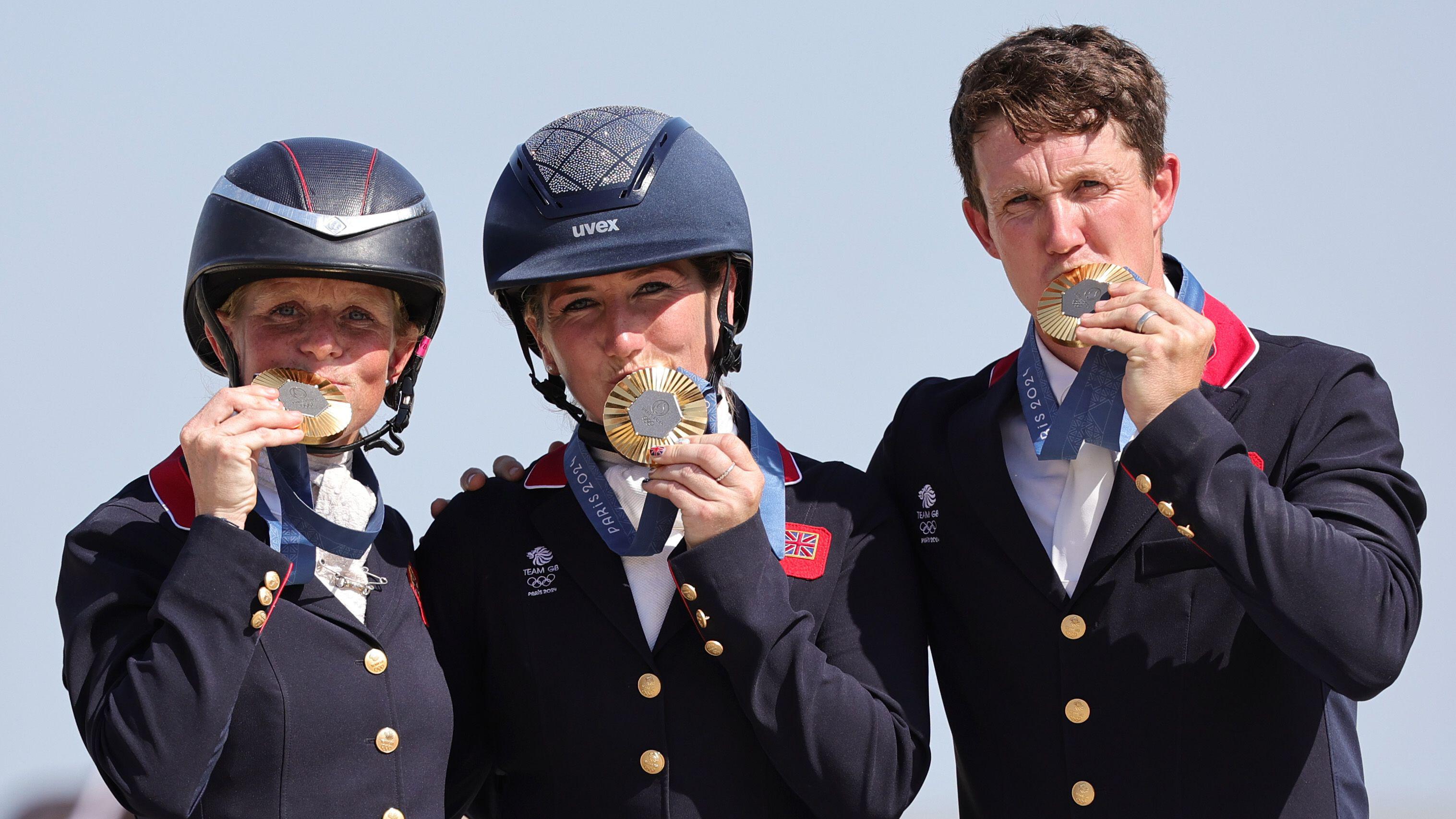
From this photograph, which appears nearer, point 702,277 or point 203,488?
point 203,488

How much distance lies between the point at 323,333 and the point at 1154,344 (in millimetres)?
2837

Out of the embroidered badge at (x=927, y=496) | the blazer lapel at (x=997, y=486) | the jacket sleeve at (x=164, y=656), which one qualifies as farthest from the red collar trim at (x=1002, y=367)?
the jacket sleeve at (x=164, y=656)

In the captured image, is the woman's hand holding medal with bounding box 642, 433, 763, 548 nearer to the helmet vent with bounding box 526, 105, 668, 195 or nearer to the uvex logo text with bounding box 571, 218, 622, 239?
the uvex logo text with bounding box 571, 218, 622, 239

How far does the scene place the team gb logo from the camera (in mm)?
5816

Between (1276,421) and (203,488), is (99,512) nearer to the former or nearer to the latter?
(203,488)

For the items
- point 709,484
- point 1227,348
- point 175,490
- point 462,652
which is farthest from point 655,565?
point 1227,348

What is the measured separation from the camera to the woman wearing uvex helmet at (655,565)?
16.5 feet

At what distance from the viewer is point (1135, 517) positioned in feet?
17.3

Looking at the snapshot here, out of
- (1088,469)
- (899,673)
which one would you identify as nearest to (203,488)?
(899,673)

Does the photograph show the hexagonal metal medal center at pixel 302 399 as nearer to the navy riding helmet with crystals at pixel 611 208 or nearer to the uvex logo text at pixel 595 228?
the navy riding helmet with crystals at pixel 611 208

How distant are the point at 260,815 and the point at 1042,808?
2586mm

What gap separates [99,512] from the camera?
521cm

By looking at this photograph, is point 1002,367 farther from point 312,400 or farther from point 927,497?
point 312,400

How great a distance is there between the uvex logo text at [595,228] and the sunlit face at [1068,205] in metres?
1.36
